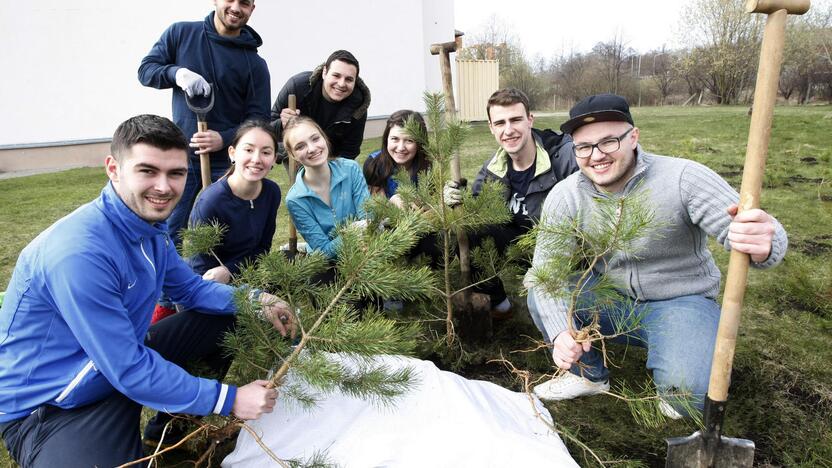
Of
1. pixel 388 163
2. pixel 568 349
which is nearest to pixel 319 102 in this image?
pixel 388 163

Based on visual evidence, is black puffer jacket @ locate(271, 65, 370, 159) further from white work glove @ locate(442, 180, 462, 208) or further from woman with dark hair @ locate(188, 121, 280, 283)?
white work glove @ locate(442, 180, 462, 208)

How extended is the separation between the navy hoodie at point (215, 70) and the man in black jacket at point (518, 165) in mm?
1423

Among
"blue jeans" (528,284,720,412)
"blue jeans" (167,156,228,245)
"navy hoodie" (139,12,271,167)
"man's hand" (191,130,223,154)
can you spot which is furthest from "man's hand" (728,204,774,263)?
"blue jeans" (167,156,228,245)

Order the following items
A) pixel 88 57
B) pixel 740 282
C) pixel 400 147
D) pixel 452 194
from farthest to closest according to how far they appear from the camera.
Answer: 1. pixel 88 57
2. pixel 400 147
3. pixel 452 194
4. pixel 740 282

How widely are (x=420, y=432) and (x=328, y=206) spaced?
55.0 inches

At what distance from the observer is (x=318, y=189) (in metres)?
2.69

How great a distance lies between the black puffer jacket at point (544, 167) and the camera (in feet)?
8.43

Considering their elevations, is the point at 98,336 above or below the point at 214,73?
below

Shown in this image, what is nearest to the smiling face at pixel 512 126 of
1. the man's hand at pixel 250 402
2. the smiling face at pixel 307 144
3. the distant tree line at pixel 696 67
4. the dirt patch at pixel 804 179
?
the smiling face at pixel 307 144

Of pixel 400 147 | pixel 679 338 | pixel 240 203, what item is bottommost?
pixel 679 338

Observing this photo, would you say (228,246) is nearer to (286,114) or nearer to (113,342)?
(286,114)

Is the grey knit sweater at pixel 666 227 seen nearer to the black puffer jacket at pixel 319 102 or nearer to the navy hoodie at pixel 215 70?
the black puffer jacket at pixel 319 102

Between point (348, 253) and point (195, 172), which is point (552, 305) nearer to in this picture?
point (348, 253)

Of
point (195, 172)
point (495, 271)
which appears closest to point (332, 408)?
point (495, 271)
